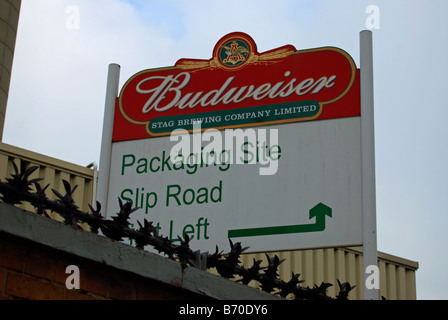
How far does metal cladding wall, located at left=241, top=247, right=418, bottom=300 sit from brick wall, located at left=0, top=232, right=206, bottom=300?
25.8 feet

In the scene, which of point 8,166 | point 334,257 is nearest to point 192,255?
point 8,166

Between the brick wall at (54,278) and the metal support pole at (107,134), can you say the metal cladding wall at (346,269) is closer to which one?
the metal support pole at (107,134)

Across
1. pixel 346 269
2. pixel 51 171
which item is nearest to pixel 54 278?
pixel 51 171

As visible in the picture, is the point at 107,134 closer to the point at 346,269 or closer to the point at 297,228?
the point at 297,228

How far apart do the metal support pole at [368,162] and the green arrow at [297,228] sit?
0.92 ft

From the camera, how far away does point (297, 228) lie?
638 centimetres

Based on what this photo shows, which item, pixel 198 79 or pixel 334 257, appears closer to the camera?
pixel 198 79

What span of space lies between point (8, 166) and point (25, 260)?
6643 millimetres

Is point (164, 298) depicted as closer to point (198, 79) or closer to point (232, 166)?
point (232, 166)

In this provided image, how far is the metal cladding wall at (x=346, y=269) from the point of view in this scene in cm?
1283

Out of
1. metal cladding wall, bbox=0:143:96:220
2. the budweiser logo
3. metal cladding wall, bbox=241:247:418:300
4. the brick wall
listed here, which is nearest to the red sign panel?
the budweiser logo

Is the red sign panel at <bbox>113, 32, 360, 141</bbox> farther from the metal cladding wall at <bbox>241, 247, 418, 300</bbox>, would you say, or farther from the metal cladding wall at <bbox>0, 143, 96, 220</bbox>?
the metal cladding wall at <bbox>241, 247, 418, 300</bbox>

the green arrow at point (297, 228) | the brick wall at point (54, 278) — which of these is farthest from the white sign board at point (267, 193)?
the brick wall at point (54, 278)
